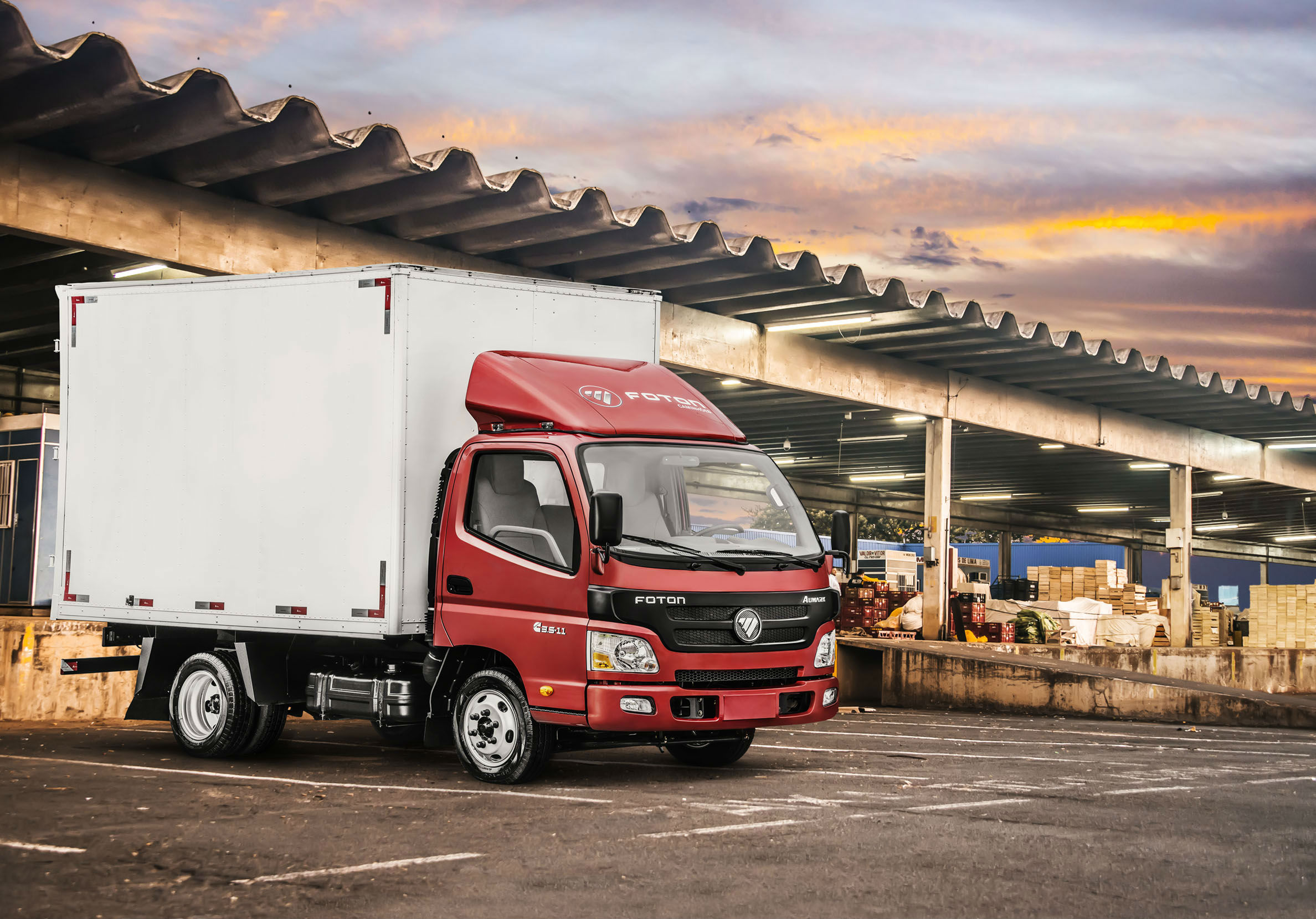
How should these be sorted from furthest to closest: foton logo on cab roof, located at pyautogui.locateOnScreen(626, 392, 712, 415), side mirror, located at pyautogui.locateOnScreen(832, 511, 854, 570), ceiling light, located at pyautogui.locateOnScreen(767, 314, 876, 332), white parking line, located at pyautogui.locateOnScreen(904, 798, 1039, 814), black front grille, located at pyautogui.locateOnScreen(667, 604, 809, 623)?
ceiling light, located at pyautogui.locateOnScreen(767, 314, 876, 332)
side mirror, located at pyautogui.locateOnScreen(832, 511, 854, 570)
foton logo on cab roof, located at pyautogui.locateOnScreen(626, 392, 712, 415)
black front grille, located at pyautogui.locateOnScreen(667, 604, 809, 623)
white parking line, located at pyautogui.locateOnScreen(904, 798, 1039, 814)

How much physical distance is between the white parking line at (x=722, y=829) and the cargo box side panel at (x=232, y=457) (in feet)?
9.25

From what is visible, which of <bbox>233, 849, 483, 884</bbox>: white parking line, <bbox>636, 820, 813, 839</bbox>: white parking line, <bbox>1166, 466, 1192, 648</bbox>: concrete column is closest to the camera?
<bbox>233, 849, 483, 884</bbox>: white parking line

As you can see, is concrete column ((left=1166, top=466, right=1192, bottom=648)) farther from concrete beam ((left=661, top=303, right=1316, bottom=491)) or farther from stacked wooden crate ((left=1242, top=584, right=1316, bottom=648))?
stacked wooden crate ((left=1242, top=584, right=1316, bottom=648))

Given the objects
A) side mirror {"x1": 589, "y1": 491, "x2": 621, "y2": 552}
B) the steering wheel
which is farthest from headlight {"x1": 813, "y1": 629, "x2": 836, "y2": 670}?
side mirror {"x1": 589, "y1": 491, "x2": 621, "y2": 552}

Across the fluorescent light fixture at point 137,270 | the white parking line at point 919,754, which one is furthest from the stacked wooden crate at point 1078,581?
the fluorescent light fixture at point 137,270

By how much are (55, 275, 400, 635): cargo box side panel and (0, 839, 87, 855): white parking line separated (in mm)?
2788

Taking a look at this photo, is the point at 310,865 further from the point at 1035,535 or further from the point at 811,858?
the point at 1035,535

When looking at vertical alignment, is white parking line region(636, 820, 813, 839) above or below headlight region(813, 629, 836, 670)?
below

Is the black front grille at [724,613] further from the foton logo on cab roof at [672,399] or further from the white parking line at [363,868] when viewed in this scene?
the white parking line at [363,868]

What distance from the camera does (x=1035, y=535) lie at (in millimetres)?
52938

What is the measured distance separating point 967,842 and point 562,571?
302 cm

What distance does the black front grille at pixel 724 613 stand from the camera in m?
8.40

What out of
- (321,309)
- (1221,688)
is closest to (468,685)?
(321,309)

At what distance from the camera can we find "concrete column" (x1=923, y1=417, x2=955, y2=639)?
23.3 meters
